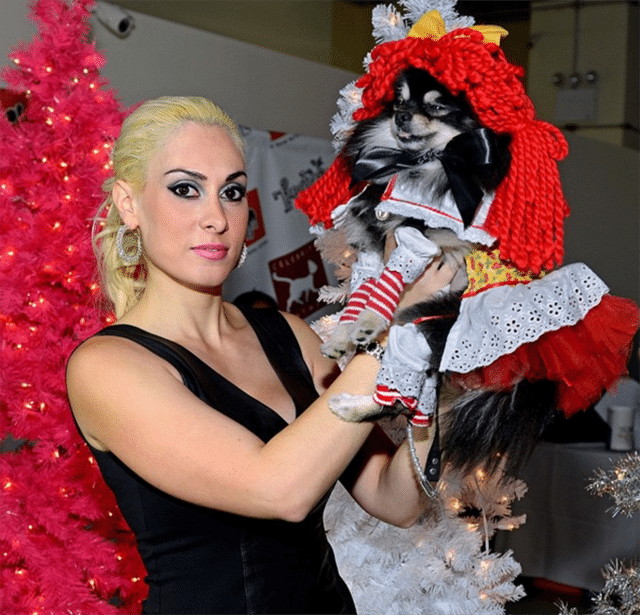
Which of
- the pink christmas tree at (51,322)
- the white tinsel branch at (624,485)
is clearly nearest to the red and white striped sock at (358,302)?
the white tinsel branch at (624,485)

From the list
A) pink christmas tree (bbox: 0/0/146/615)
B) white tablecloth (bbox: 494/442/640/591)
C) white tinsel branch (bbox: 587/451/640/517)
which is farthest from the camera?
white tablecloth (bbox: 494/442/640/591)

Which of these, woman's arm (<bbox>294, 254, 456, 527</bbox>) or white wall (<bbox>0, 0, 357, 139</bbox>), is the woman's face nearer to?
woman's arm (<bbox>294, 254, 456, 527</bbox>)

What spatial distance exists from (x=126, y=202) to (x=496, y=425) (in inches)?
26.1

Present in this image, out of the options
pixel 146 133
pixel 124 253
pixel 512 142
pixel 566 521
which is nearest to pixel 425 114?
pixel 512 142

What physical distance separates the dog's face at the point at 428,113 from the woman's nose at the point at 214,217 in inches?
12.0

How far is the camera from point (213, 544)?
4.10 feet

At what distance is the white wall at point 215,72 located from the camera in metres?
3.46

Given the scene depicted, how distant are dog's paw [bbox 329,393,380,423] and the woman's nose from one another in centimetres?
37

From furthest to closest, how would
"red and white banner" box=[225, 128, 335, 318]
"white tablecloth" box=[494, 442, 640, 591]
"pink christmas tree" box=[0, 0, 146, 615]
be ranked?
1. "red and white banner" box=[225, 128, 335, 318]
2. "white tablecloth" box=[494, 442, 640, 591]
3. "pink christmas tree" box=[0, 0, 146, 615]

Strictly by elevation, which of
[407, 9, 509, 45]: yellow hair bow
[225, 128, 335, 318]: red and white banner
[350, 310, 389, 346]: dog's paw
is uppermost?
[407, 9, 509, 45]: yellow hair bow

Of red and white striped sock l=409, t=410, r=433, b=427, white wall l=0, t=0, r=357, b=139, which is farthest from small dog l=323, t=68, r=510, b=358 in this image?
white wall l=0, t=0, r=357, b=139

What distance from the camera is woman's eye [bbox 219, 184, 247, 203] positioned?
4.40ft

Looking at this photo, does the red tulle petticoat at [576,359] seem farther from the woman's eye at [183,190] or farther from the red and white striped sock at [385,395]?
the woman's eye at [183,190]

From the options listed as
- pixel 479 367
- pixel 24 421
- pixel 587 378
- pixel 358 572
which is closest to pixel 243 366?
pixel 479 367
